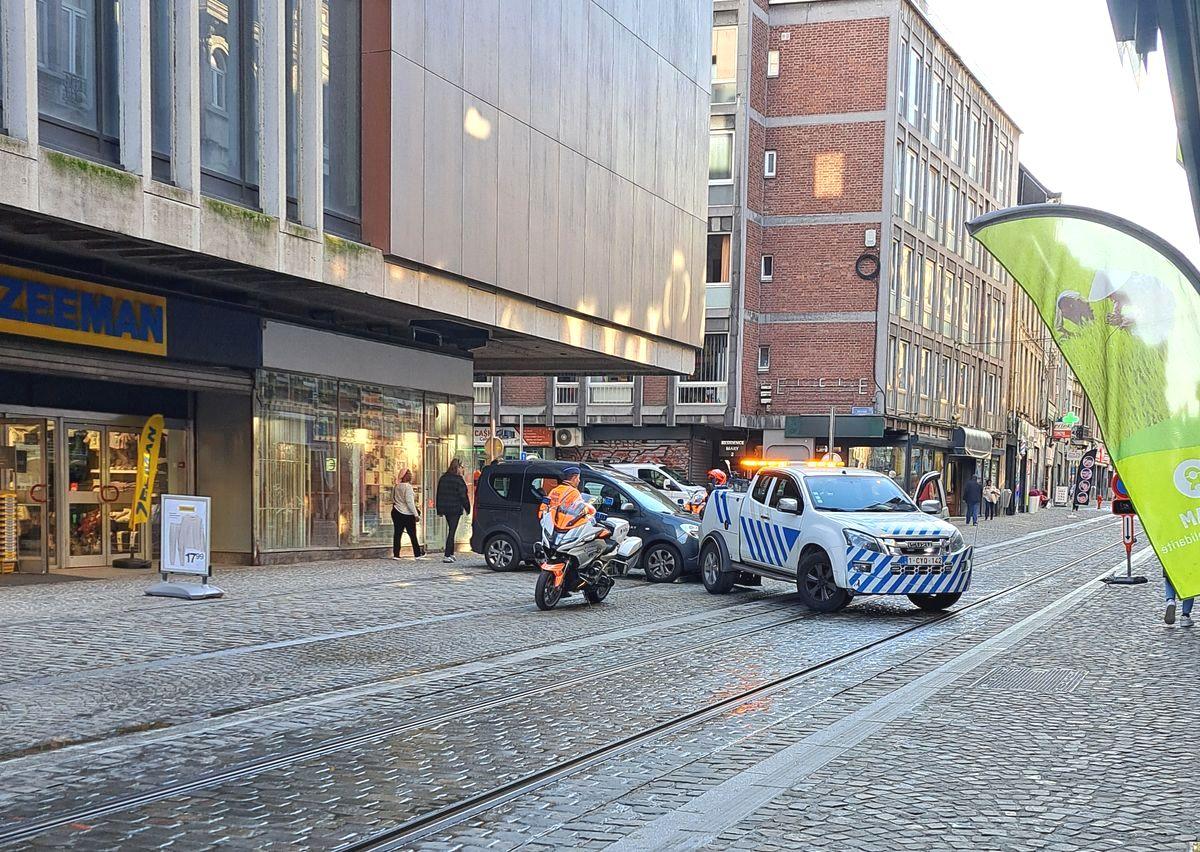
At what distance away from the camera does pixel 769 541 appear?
16.9 meters

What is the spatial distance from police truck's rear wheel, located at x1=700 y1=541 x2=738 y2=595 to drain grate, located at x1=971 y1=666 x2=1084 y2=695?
23.4 ft

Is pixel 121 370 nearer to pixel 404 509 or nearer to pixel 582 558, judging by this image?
pixel 404 509

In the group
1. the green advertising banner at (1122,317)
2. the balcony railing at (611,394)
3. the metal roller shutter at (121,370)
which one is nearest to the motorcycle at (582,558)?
the metal roller shutter at (121,370)

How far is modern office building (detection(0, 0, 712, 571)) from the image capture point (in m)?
15.8

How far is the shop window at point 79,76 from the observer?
593 inches

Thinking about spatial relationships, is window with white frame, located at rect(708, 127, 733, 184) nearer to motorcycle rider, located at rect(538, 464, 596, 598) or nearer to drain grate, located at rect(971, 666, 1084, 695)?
motorcycle rider, located at rect(538, 464, 596, 598)

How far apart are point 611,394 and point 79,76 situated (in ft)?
107

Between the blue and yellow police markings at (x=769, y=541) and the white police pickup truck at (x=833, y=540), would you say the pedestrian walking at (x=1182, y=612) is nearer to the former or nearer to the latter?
the white police pickup truck at (x=833, y=540)

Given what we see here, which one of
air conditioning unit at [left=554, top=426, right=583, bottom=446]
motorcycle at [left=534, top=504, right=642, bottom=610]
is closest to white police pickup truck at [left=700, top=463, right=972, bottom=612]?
motorcycle at [left=534, top=504, right=642, bottom=610]

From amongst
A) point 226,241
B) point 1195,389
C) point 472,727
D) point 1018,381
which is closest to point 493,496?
point 226,241

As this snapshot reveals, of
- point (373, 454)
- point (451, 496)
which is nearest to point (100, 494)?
point (373, 454)

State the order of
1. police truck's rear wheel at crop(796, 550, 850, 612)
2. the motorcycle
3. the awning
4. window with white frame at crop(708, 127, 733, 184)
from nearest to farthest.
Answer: police truck's rear wheel at crop(796, 550, 850, 612), the motorcycle, window with white frame at crop(708, 127, 733, 184), the awning

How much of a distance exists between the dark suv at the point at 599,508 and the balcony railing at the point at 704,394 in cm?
2543

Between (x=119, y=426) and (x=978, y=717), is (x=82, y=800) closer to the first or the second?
(x=978, y=717)
